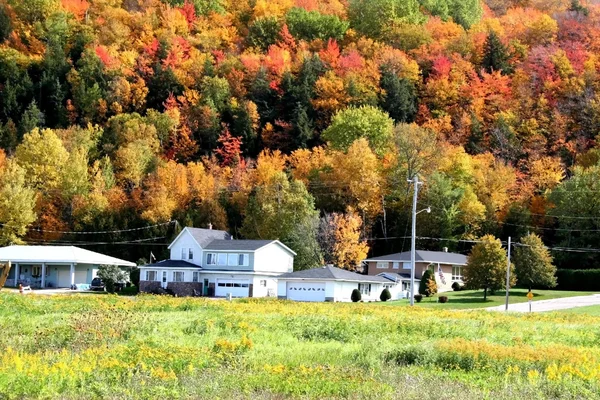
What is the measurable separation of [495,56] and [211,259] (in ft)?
178

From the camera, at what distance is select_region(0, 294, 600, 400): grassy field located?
15172mm

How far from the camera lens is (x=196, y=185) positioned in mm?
86438

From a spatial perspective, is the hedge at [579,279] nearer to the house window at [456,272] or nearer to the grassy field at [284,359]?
the house window at [456,272]

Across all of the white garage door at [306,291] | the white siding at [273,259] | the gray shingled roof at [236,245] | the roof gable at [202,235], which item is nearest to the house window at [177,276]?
the roof gable at [202,235]

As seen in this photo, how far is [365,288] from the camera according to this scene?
222 ft

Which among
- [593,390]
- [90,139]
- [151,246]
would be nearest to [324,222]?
[151,246]

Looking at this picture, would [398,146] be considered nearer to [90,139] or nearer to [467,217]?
[467,217]

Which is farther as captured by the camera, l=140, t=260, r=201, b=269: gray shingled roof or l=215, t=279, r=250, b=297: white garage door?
l=140, t=260, r=201, b=269: gray shingled roof

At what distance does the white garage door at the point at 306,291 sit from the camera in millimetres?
64312

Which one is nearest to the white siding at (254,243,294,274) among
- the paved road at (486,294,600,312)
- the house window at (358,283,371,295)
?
the house window at (358,283,371,295)

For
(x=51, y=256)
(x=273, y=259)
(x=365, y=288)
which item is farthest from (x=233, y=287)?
(x=51, y=256)

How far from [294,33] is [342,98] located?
25630mm

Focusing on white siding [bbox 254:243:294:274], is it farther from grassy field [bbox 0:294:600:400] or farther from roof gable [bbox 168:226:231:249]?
grassy field [bbox 0:294:600:400]

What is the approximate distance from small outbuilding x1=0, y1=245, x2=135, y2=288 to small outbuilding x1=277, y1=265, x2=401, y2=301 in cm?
1936
